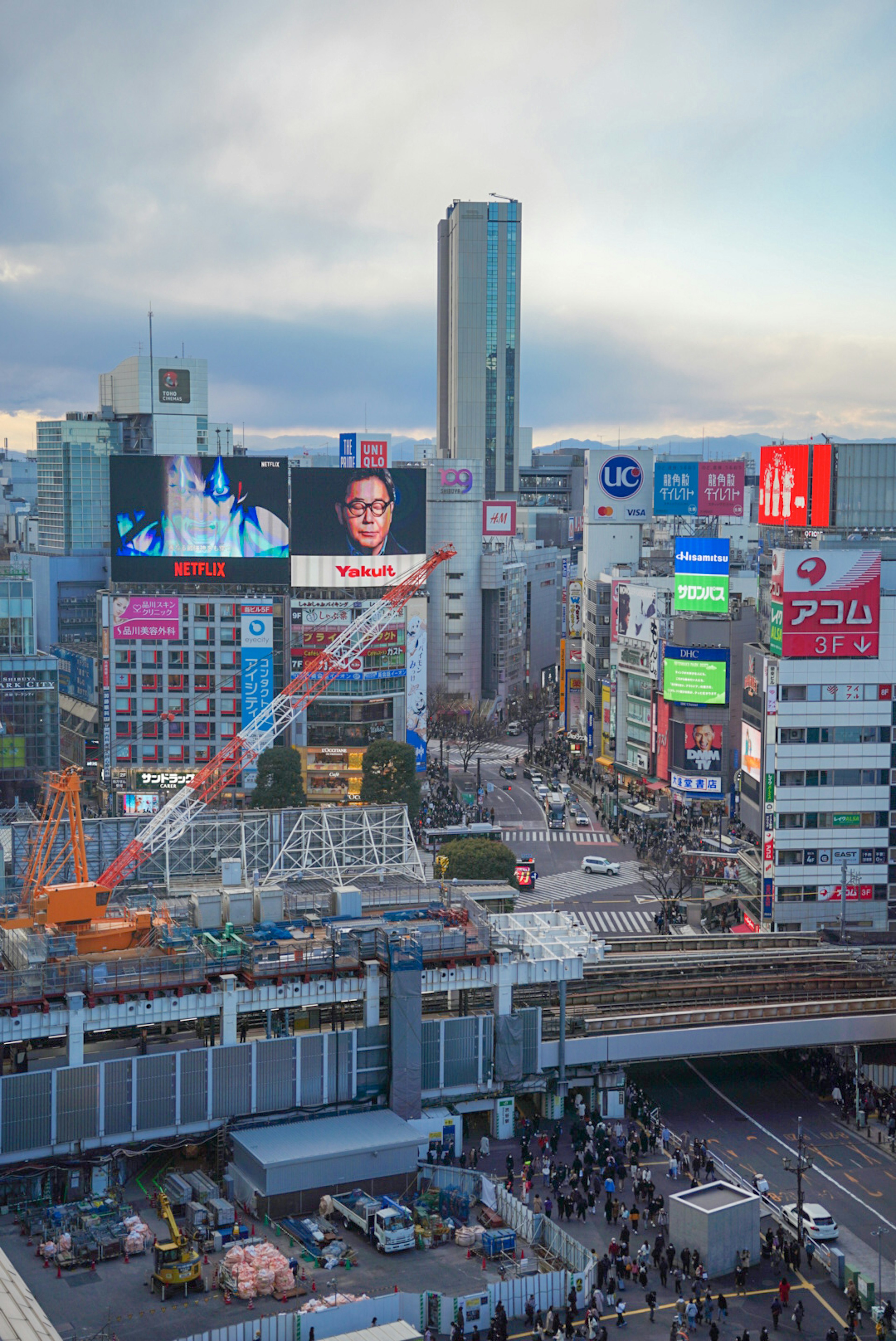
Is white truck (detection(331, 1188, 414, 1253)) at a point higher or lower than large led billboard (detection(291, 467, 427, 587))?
lower

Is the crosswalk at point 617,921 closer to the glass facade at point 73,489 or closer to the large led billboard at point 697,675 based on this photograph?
the large led billboard at point 697,675

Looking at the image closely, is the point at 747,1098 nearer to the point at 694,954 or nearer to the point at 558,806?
the point at 694,954

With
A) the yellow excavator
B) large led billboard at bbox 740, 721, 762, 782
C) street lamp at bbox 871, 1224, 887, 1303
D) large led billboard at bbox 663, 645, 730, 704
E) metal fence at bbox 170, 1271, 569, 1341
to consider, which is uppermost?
large led billboard at bbox 663, 645, 730, 704

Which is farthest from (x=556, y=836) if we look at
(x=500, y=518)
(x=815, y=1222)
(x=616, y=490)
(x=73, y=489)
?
(x=73, y=489)

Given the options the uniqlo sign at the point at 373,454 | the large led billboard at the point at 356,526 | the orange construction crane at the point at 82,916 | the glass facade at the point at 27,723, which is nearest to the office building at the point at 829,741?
the orange construction crane at the point at 82,916

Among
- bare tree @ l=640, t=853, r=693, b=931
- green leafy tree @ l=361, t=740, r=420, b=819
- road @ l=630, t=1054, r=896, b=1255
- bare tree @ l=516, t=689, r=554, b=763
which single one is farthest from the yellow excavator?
bare tree @ l=516, t=689, r=554, b=763

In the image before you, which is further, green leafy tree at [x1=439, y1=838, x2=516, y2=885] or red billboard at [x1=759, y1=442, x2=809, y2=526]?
green leafy tree at [x1=439, y1=838, x2=516, y2=885]

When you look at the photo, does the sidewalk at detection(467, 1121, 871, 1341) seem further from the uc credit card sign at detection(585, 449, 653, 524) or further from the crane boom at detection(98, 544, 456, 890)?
the uc credit card sign at detection(585, 449, 653, 524)

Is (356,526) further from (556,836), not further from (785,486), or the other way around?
(785,486)
